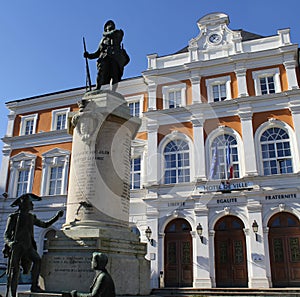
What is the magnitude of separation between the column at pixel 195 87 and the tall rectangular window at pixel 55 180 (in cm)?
968

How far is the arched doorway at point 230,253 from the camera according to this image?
1778 centimetres

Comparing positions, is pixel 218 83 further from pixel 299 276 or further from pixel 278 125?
pixel 299 276

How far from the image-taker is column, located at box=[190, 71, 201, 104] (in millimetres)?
21391

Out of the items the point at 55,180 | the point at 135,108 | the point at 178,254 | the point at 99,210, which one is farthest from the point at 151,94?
the point at 99,210

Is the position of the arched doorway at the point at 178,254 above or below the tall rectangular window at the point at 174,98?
below

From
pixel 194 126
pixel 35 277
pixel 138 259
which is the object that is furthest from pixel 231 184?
pixel 35 277

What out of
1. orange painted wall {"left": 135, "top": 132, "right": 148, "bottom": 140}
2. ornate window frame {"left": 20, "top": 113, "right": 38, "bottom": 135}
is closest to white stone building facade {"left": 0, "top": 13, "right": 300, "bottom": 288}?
orange painted wall {"left": 135, "top": 132, "right": 148, "bottom": 140}

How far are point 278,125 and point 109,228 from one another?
593 inches

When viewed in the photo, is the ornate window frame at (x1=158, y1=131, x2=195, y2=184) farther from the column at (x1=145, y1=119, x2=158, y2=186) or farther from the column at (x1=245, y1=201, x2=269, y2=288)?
the column at (x1=245, y1=201, x2=269, y2=288)

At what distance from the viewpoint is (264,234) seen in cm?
1784

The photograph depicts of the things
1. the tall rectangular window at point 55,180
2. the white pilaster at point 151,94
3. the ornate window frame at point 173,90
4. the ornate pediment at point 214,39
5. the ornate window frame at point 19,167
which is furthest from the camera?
the ornate window frame at point 19,167

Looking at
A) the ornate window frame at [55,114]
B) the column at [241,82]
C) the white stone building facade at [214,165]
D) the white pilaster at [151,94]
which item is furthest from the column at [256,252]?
the ornate window frame at [55,114]

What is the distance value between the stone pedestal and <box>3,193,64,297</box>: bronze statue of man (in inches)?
10.7

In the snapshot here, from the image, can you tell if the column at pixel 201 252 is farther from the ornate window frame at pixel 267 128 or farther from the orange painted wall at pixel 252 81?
the orange painted wall at pixel 252 81
